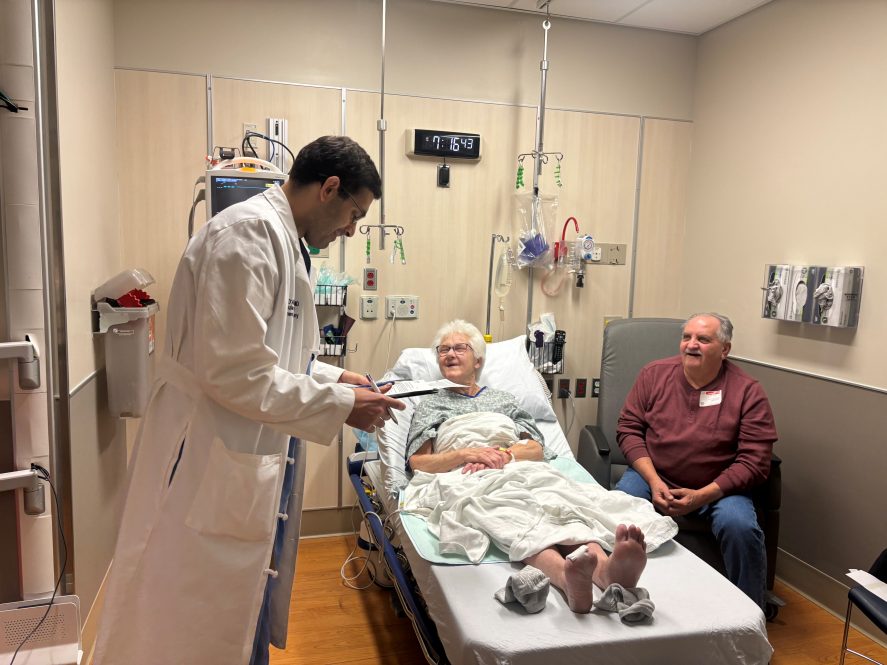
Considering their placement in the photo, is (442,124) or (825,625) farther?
(442,124)

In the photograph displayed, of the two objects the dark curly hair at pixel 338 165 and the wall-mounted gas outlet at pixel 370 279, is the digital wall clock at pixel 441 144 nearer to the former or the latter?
the wall-mounted gas outlet at pixel 370 279

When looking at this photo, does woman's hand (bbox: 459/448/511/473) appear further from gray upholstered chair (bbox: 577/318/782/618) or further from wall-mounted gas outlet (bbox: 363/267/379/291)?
wall-mounted gas outlet (bbox: 363/267/379/291)

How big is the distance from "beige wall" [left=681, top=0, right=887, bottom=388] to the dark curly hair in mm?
→ 2137

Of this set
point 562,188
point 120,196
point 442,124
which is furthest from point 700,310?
point 120,196

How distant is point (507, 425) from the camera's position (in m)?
2.54

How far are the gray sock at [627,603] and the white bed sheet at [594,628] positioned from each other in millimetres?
20

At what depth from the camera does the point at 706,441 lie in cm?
248

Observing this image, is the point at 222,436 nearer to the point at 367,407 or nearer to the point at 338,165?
the point at 367,407

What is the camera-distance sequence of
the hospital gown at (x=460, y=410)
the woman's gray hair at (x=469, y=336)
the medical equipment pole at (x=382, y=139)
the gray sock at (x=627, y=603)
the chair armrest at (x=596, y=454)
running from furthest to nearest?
1. the medical equipment pole at (x=382, y=139)
2. the woman's gray hair at (x=469, y=336)
3. the chair armrest at (x=596, y=454)
4. the hospital gown at (x=460, y=410)
5. the gray sock at (x=627, y=603)

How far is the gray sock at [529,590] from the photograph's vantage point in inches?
61.2

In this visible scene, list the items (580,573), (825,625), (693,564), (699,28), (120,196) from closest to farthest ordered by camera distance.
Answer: (580,573)
(693,564)
(825,625)
(120,196)
(699,28)

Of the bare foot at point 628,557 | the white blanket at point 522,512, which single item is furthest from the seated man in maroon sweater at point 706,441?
the bare foot at point 628,557

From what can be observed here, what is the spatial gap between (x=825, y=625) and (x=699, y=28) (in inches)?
115

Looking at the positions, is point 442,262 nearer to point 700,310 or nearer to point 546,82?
point 546,82
